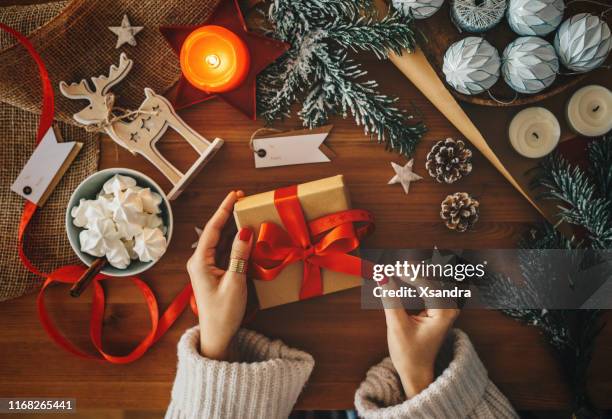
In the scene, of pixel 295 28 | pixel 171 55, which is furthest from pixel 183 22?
pixel 295 28

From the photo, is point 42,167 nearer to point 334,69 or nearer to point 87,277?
point 87,277

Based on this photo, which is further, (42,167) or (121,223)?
(42,167)

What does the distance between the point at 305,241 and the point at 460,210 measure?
1.12 ft

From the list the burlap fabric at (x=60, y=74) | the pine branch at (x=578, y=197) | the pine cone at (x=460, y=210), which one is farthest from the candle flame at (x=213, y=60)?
the pine branch at (x=578, y=197)

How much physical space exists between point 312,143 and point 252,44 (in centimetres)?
24

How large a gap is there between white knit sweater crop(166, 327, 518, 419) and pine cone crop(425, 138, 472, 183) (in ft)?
1.12

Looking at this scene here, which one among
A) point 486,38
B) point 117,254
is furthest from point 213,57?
point 486,38

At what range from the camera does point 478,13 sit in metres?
0.80

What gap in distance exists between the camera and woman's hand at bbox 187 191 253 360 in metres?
0.90

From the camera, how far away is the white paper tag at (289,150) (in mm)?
951

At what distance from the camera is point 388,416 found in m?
0.87

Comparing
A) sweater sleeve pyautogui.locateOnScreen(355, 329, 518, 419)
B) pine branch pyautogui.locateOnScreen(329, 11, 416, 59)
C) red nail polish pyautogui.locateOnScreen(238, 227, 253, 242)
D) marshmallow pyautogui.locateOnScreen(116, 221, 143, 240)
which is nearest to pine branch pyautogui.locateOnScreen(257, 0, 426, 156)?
pine branch pyautogui.locateOnScreen(329, 11, 416, 59)

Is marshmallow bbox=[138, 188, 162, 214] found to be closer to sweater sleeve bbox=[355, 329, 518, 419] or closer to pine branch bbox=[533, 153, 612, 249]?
sweater sleeve bbox=[355, 329, 518, 419]

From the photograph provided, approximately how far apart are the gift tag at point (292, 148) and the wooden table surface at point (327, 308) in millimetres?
18
